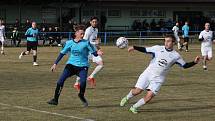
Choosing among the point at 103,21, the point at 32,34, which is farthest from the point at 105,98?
the point at 103,21

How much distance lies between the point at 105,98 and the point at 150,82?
2694 mm

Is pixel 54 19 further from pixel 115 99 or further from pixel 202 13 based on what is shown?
pixel 115 99

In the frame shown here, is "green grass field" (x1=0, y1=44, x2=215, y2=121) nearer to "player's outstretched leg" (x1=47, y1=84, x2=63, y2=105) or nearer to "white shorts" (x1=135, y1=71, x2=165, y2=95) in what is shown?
"player's outstretched leg" (x1=47, y1=84, x2=63, y2=105)

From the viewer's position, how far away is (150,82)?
1181 cm

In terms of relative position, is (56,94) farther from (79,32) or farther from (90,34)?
(90,34)

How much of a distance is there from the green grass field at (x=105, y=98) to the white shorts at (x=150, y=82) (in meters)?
0.57

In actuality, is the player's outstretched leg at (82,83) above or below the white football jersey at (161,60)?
below

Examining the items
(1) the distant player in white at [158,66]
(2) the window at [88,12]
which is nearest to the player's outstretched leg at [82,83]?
(1) the distant player in white at [158,66]

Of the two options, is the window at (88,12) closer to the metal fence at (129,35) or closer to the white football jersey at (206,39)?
the metal fence at (129,35)

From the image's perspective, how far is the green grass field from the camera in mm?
11570

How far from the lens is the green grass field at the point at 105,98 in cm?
1157

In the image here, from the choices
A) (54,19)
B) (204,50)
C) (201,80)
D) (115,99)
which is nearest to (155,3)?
(54,19)

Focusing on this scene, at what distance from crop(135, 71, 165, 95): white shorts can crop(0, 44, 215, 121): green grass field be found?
57cm

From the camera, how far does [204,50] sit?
23766 mm
